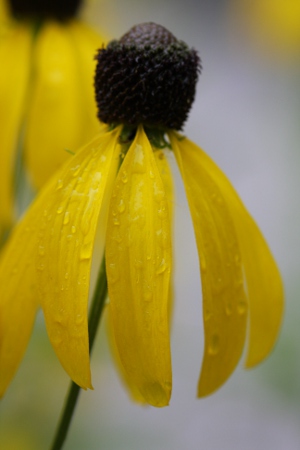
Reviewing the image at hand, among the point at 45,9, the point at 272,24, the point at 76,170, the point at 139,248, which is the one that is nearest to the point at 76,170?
the point at 76,170

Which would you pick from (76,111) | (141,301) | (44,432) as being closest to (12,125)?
(76,111)

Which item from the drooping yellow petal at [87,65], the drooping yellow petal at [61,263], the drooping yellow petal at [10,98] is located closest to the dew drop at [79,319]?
the drooping yellow petal at [61,263]

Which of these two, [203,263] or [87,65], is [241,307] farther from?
[87,65]

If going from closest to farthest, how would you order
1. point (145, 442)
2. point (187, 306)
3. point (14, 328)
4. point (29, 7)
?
point (14, 328), point (29, 7), point (145, 442), point (187, 306)

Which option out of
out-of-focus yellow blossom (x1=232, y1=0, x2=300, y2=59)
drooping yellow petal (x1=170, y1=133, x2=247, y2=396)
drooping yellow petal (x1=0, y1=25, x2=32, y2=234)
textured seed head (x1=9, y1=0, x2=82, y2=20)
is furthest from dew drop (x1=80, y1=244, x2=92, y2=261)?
out-of-focus yellow blossom (x1=232, y1=0, x2=300, y2=59)

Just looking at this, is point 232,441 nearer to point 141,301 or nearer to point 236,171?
point 236,171

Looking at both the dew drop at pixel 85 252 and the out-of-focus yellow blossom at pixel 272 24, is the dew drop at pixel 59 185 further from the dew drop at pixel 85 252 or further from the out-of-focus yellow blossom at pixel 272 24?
the out-of-focus yellow blossom at pixel 272 24
